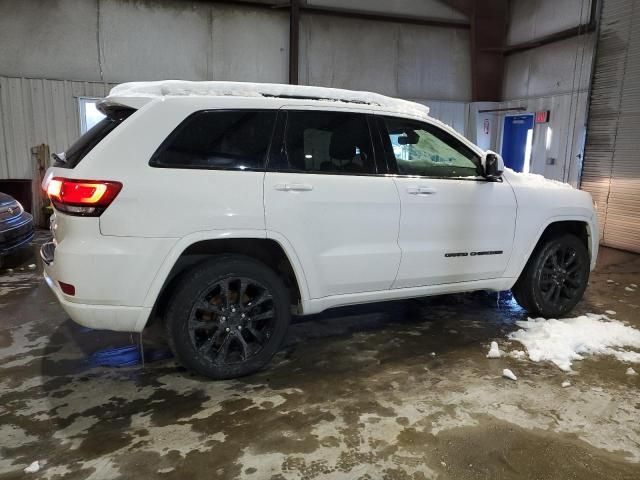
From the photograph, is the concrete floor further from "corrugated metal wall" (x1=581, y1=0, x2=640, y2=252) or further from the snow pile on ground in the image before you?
"corrugated metal wall" (x1=581, y1=0, x2=640, y2=252)

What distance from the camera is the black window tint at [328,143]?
10.9ft

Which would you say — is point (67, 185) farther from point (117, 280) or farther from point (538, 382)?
point (538, 382)

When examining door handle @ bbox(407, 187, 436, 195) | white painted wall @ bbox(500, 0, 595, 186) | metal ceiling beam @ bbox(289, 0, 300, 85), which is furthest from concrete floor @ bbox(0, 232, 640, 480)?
metal ceiling beam @ bbox(289, 0, 300, 85)

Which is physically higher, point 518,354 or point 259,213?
point 259,213

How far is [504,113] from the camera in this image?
11219 millimetres

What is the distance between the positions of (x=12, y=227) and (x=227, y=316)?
3969 millimetres

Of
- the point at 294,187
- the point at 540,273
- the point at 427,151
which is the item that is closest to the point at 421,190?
the point at 427,151

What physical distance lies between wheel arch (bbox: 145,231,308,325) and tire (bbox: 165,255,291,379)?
0.27 feet

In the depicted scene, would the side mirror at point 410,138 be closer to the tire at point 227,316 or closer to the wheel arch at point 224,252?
the wheel arch at point 224,252

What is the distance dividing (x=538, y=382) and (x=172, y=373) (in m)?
2.53

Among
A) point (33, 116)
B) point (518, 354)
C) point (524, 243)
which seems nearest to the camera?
point (518, 354)

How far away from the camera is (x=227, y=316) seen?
320cm

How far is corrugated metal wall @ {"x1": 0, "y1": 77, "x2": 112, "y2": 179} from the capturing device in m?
8.95

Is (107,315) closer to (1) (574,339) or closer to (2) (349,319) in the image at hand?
(2) (349,319)
